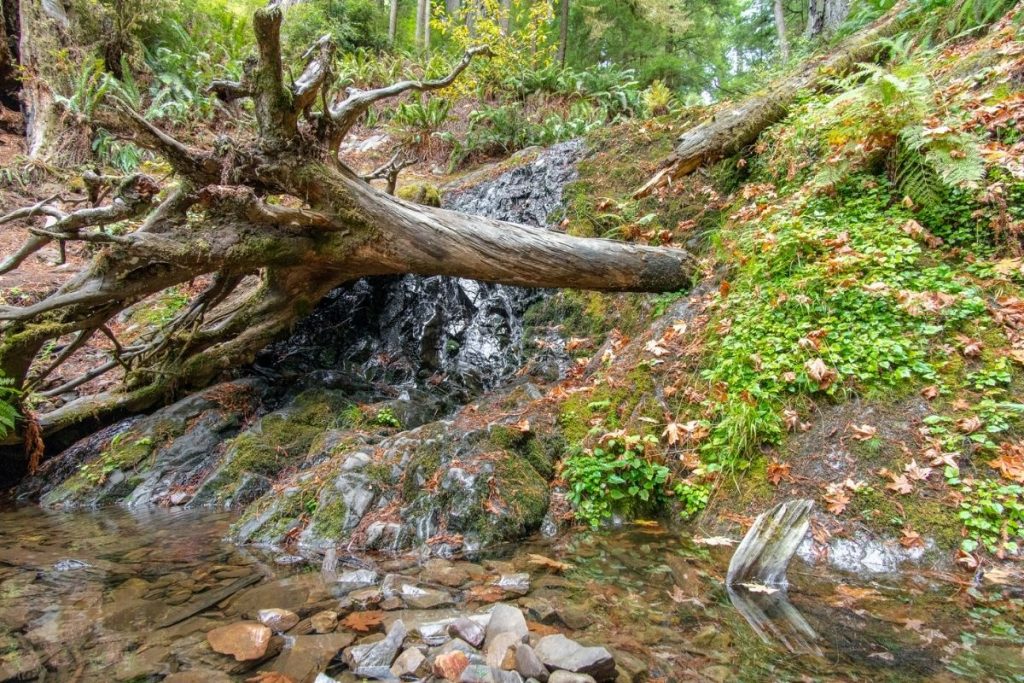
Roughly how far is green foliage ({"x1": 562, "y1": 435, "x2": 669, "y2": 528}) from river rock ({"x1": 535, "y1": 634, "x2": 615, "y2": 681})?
66.5 inches

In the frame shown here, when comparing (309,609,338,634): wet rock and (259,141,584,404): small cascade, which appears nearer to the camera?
(309,609,338,634): wet rock

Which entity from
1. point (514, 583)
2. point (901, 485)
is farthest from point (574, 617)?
point (901, 485)

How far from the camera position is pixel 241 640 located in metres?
2.37

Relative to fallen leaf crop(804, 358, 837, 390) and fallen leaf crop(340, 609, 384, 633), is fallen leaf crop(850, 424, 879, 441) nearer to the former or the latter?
fallen leaf crop(804, 358, 837, 390)

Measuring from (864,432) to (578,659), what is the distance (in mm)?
2535

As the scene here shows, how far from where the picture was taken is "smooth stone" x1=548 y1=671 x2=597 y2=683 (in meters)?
1.84

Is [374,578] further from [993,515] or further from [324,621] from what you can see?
[993,515]

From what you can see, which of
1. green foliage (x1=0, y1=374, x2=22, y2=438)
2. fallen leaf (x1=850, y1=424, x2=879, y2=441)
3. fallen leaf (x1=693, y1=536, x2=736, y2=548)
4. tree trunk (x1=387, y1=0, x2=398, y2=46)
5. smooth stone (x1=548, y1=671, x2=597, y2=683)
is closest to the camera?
smooth stone (x1=548, y1=671, x2=597, y2=683)

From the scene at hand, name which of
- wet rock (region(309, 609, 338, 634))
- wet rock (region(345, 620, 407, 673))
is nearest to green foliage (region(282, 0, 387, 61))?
→ wet rock (region(309, 609, 338, 634))

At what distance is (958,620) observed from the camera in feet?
7.48

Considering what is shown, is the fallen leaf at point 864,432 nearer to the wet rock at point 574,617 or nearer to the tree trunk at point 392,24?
the wet rock at point 574,617

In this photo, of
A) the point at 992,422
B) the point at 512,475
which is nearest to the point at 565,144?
the point at 512,475

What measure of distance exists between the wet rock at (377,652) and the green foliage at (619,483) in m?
1.77

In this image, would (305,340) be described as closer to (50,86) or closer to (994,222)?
(994,222)
